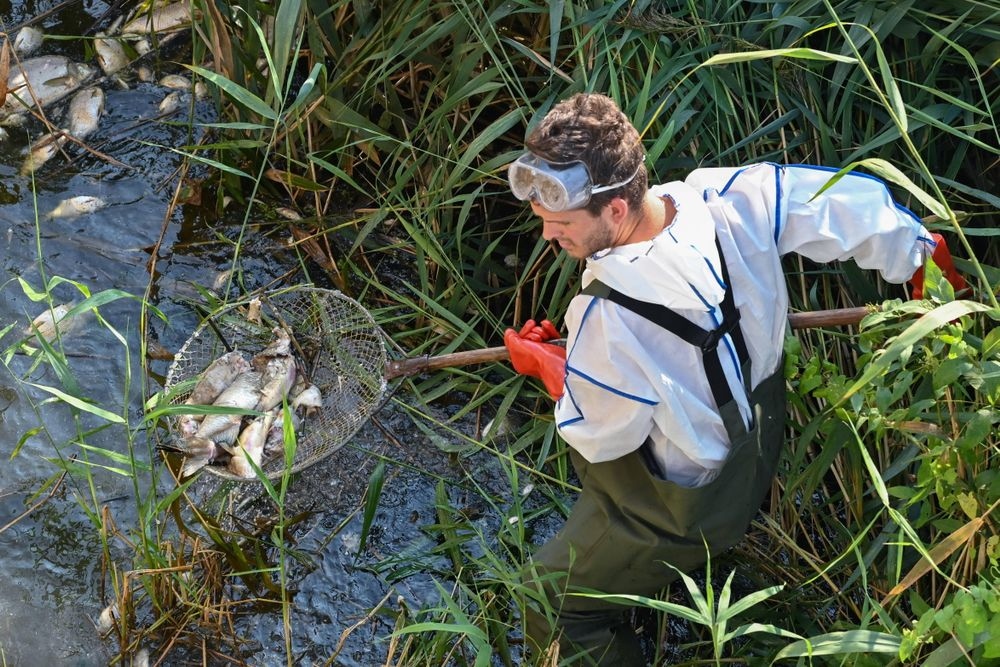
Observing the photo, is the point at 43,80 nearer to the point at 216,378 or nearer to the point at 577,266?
the point at 216,378

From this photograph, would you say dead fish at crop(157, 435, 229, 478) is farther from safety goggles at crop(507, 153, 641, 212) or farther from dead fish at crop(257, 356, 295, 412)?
safety goggles at crop(507, 153, 641, 212)

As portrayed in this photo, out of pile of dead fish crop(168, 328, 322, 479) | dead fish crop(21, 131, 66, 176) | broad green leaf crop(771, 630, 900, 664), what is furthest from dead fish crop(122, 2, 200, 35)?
broad green leaf crop(771, 630, 900, 664)

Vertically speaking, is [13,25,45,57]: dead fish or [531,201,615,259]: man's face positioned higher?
[531,201,615,259]: man's face

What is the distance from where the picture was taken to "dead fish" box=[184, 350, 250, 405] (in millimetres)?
2777

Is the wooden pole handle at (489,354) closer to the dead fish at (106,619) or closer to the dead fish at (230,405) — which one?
the dead fish at (230,405)

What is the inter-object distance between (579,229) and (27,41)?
2.84 m

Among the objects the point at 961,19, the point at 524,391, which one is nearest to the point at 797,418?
the point at 524,391

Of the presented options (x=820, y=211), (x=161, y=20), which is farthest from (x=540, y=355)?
(x=161, y=20)

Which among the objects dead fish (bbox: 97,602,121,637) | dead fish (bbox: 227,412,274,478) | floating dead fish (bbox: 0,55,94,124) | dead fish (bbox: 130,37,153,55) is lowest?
dead fish (bbox: 97,602,121,637)

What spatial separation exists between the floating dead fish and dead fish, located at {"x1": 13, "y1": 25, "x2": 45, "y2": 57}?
1.8 inches

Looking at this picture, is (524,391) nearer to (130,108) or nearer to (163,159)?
(163,159)

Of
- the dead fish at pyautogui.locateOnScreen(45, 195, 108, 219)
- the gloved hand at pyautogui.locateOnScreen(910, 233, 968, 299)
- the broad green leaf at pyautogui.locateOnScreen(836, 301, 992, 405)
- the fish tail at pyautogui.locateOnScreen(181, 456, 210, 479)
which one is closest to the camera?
the broad green leaf at pyautogui.locateOnScreen(836, 301, 992, 405)

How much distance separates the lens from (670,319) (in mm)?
1814

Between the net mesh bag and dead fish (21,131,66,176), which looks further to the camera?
dead fish (21,131,66,176)
